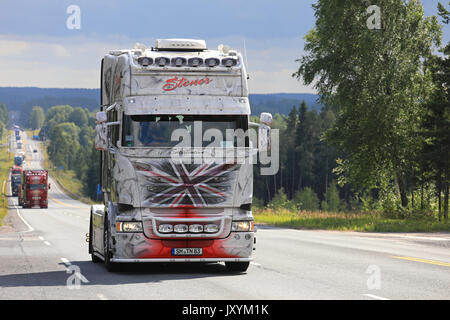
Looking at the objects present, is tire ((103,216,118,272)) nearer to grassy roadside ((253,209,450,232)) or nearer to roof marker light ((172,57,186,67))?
roof marker light ((172,57,186,67))

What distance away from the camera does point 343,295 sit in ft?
38.4

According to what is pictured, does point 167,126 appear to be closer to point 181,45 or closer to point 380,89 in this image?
point 181,45

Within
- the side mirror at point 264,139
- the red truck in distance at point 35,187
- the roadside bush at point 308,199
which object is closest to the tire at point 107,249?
the side mirror at point 264,139

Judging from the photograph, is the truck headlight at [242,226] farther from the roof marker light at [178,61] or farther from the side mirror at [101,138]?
the roof marker light at [178,61]

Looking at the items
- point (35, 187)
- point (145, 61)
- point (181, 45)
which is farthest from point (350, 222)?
point (35, 187)

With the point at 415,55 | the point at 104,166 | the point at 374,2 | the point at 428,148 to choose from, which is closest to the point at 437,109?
the point at 428,148

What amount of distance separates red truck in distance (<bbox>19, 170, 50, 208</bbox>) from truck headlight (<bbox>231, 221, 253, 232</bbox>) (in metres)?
69.6

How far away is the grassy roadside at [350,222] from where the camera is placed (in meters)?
34.6

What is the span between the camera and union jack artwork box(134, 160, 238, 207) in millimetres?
14414

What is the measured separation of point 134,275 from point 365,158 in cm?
3231

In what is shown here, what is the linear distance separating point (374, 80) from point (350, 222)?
9975 mm

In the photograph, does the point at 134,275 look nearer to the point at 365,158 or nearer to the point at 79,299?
the point at 79,299

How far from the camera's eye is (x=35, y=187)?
83.8m
